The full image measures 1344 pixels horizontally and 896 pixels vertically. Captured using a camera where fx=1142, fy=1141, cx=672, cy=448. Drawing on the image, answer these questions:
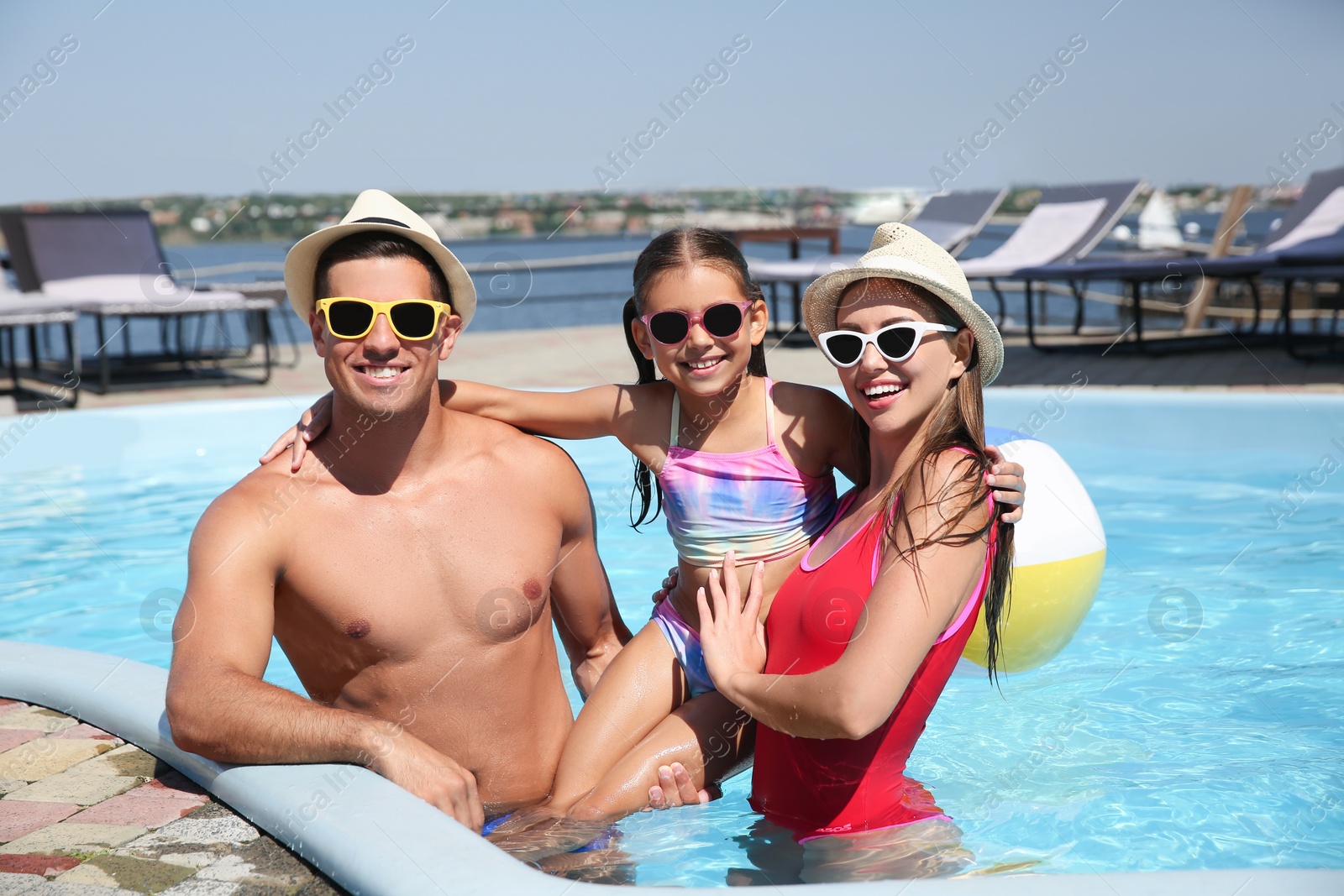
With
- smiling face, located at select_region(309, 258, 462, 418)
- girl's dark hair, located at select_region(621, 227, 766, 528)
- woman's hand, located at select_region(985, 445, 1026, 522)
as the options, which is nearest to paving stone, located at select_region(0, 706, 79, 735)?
smiling face, located at select_region(309, 258, 462, 418)

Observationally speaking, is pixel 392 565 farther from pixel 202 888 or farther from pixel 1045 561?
pixel 1045 561

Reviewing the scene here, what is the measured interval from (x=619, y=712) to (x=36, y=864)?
4.22ft

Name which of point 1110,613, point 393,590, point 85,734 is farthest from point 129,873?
point 1110,613

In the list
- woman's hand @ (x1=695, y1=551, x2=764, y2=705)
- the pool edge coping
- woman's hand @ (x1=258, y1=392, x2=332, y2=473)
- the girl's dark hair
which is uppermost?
the girl's dark hair

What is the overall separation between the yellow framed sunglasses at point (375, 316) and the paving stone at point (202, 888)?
3.72ft

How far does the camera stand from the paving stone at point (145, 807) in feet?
7.77

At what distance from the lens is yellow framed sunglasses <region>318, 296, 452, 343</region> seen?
2518 millimetres

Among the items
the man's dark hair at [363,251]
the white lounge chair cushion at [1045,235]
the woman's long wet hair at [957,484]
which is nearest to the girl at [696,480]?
the man's dark hair at [363,251]

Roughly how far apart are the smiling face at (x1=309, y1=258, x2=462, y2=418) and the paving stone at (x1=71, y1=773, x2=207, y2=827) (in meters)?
0.93

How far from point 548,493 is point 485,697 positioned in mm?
517

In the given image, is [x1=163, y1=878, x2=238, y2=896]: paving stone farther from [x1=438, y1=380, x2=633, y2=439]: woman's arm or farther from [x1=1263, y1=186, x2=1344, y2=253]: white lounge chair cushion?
[x1=1263, y1=186, x2=1344, y2=253]: white lounge chair cushion

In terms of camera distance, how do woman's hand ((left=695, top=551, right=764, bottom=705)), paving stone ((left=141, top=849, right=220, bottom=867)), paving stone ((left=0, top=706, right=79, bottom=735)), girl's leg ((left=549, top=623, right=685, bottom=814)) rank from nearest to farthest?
paving stone ((left=141, top=849, right=220, bottom=867)) < woman's hand ((left=695, top=551, right=764, bottom=705)) < girl's leg ((left=549, top=623, right=685, bottom=814)) < paving stone ((left=0, top=706, right=79, bottom=735))

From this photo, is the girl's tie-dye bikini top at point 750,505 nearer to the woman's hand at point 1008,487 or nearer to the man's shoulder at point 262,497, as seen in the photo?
the woman's hand at point 1008,487

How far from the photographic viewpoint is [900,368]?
228 centimetres
